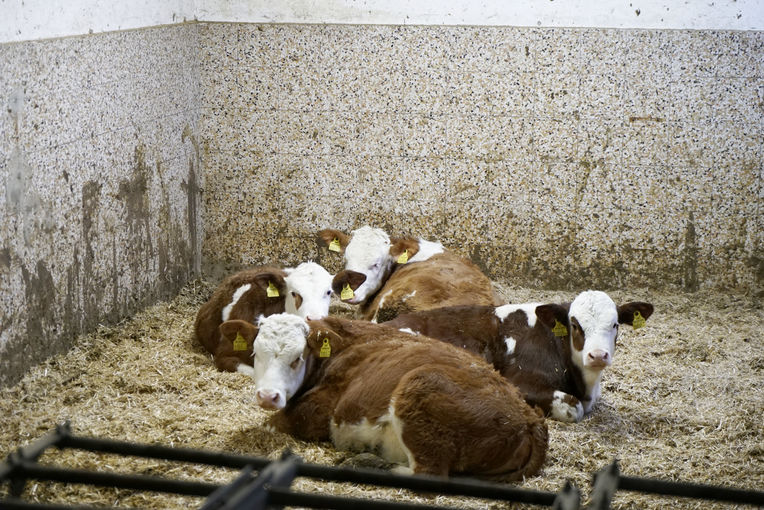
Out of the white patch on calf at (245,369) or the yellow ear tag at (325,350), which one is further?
the white patch on calf at (245,369)

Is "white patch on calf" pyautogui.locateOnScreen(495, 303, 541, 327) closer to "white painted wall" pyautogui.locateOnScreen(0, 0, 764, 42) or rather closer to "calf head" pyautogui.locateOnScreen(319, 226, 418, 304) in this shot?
"calf head" pyautogui.locateOnScreen(319, 226, 418, 304)

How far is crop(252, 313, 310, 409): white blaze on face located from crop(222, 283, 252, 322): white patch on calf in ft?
5.03

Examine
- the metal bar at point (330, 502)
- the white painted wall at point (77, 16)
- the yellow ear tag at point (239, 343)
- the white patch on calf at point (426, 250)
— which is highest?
the white painted wall at point (77, 16)

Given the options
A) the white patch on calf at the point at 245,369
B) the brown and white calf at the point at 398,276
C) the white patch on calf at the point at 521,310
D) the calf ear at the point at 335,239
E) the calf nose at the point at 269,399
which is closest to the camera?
the calf nose at the point at 269,399

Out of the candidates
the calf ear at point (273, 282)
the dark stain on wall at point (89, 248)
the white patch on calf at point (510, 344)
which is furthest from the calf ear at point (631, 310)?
the dark stain on wall at point (89, 248)

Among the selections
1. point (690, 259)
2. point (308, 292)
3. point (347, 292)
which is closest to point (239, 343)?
point (308, 292)

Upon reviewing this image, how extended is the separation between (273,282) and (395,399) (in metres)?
2.15

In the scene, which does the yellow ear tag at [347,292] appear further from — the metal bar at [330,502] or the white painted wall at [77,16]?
the metal bar at [330,502]

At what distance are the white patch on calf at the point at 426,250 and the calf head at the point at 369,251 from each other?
0.04 metres

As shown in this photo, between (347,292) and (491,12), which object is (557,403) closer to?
(347,292)

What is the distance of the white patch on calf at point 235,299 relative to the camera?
5.93 m

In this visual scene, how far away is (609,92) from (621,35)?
43cm

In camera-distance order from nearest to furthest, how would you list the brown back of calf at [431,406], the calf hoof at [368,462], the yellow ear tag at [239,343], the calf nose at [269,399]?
1. the brown back of calf at [431,406]
2. the calf hoof at [368,462]
3. the calf nose at [269,399]
4. the yellow ear tag at [239,343]

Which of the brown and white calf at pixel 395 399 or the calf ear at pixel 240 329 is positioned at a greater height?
the calf ear at pixel 240 329
